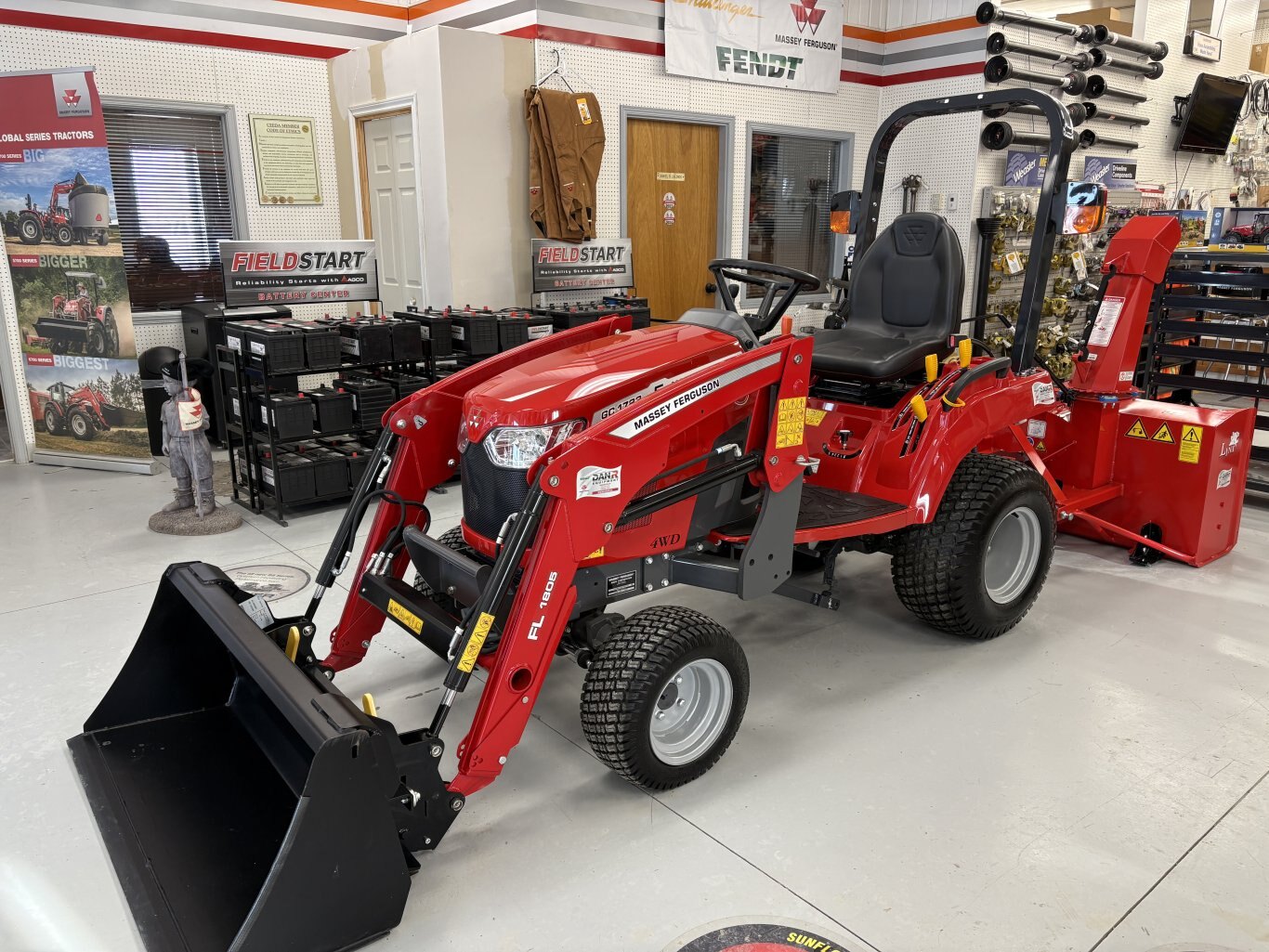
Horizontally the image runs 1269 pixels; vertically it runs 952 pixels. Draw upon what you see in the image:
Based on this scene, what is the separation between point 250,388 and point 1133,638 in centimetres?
423

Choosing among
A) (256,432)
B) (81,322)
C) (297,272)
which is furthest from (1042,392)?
(81,322)

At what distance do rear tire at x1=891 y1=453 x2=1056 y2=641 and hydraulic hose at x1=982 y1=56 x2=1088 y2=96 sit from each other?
15.9ft

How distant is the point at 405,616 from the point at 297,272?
3.39 m

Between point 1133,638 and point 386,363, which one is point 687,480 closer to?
point 1133,638

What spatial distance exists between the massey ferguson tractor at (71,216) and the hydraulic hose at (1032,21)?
20.0 feet

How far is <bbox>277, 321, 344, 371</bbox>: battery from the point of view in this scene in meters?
4.78

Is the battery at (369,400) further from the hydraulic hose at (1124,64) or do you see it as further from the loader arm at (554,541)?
the hydraulic hose at (1124,64)

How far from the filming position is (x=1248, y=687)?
310cm

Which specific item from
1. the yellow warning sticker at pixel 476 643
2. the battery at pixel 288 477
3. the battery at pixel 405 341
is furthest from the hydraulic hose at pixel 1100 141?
the yellow warning sticker at pixel 476 643

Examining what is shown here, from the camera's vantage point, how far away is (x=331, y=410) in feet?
16.2

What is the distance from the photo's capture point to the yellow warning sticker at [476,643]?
2172 mm

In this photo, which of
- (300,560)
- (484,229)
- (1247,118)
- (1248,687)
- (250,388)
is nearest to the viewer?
(1248,687)

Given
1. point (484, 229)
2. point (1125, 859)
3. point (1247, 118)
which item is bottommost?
point (1125, 859)

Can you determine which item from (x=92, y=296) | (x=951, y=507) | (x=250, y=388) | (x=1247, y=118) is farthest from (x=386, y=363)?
(x=1247, y=118)
